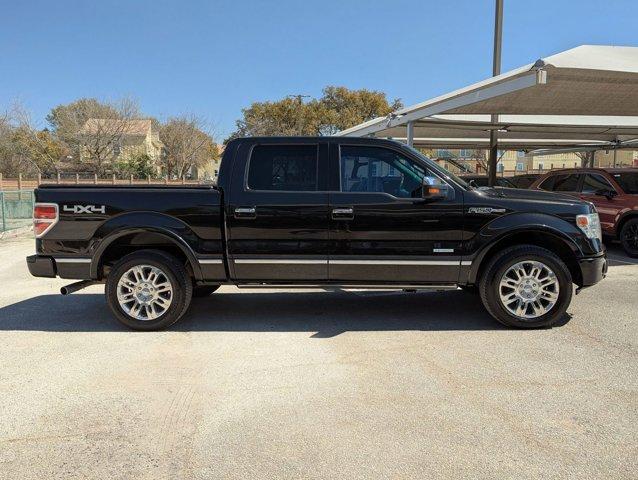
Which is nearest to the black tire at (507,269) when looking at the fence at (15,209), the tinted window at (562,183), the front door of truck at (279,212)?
the front door of truck at (279,212)

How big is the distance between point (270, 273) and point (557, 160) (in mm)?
79359

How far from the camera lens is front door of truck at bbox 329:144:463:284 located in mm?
5180

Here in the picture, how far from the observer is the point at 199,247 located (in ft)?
17.3

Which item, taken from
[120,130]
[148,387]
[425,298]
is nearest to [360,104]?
[120,130]

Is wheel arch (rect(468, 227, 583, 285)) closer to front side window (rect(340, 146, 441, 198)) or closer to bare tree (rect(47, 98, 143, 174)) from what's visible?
front side window (rect(340, 146, 441, 198))

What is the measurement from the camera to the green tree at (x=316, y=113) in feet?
149

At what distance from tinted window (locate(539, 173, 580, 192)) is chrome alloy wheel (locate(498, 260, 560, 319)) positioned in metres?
6.60

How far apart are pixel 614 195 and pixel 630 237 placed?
2.88ft

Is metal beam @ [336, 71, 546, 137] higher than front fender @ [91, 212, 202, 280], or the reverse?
metal beam @ [336, 71, 546, 137]

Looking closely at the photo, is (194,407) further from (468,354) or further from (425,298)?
(425,298)

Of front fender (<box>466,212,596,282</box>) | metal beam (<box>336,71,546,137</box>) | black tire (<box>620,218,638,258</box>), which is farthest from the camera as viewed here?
black tire (<box>620,218,638,258</box>)

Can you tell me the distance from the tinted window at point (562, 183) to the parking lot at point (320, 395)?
213 inches

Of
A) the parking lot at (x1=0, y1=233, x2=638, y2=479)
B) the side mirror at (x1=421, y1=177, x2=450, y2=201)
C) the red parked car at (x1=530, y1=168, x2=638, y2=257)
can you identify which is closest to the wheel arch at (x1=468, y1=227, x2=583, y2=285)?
the parking lot at (x1=0, y1=233, x2=638, y2=479)

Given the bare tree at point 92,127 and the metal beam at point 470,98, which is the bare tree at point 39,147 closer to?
the bare tree at point 92,127
